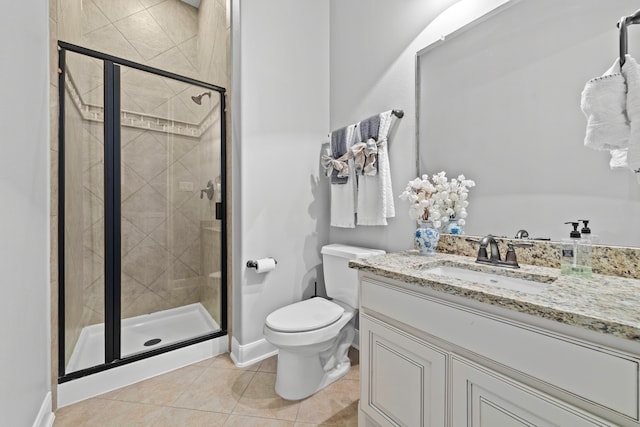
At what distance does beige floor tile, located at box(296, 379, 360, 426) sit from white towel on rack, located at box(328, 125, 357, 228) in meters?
0.98

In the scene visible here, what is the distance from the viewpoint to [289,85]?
201 centimetres

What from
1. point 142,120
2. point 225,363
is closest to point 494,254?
point 225,363

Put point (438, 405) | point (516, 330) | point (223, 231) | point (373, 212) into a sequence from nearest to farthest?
point (516, 330), point (438, 405), point (373, 212), point (223, 231)

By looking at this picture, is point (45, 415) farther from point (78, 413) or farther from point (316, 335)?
point (316, 335)

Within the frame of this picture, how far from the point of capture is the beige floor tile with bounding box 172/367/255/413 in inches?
55.8

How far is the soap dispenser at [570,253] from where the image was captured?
3.09 ft

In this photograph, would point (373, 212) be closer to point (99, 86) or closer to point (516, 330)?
point (516, 330)

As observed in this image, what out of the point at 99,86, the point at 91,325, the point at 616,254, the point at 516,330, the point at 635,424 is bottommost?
the point at 91,325

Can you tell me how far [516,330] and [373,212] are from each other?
44.2 inches

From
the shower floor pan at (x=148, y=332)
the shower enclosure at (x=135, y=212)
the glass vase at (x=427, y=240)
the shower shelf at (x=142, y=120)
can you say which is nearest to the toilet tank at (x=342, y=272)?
the glass vase at (x=427, y=240)

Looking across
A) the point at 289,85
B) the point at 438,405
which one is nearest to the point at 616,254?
the point at 438,405

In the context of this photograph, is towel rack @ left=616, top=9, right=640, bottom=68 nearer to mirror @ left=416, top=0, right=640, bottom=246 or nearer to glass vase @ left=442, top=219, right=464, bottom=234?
mirror @ left=416, top=0, right=640, bottom=246

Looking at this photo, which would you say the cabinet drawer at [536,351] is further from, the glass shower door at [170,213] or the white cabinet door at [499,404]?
the glass shower door at [170,213]

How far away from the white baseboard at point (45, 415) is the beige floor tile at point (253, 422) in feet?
2.58
